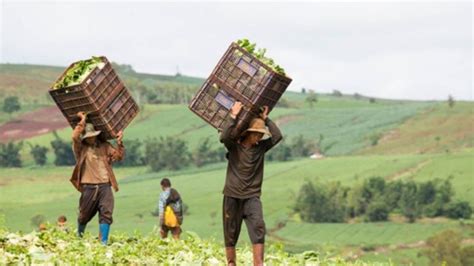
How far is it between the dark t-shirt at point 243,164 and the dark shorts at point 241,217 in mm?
99

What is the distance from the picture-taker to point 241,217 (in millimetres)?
11992

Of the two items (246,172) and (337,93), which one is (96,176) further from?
(337,93)

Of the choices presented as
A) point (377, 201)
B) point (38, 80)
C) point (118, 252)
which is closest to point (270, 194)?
point (377, 201)

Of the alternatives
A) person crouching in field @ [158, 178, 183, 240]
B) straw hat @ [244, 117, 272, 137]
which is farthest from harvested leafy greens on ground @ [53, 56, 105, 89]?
person crouching in field @ [158, 178, 183, 240]

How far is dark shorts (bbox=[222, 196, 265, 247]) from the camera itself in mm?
11773

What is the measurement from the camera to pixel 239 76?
12.4 meters

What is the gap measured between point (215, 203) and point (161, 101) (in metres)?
47.3

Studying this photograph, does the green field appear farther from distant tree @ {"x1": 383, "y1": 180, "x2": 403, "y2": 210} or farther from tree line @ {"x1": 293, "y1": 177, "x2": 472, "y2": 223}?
distant tree @ {"x1": 383, "y1": 180, "x2": 403, "y2": 210}

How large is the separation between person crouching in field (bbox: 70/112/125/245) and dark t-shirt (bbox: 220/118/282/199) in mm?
3079

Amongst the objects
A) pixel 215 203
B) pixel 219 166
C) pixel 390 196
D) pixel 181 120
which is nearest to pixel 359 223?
pixel 390 196

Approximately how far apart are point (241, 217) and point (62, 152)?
93051mm

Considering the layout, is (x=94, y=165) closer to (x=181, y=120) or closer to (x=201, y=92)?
(x=201, y=92)

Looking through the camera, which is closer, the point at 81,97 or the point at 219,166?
the point at 81,97

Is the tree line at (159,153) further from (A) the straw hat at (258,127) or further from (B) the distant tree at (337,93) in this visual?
(A) the straw hat at (258,127)
